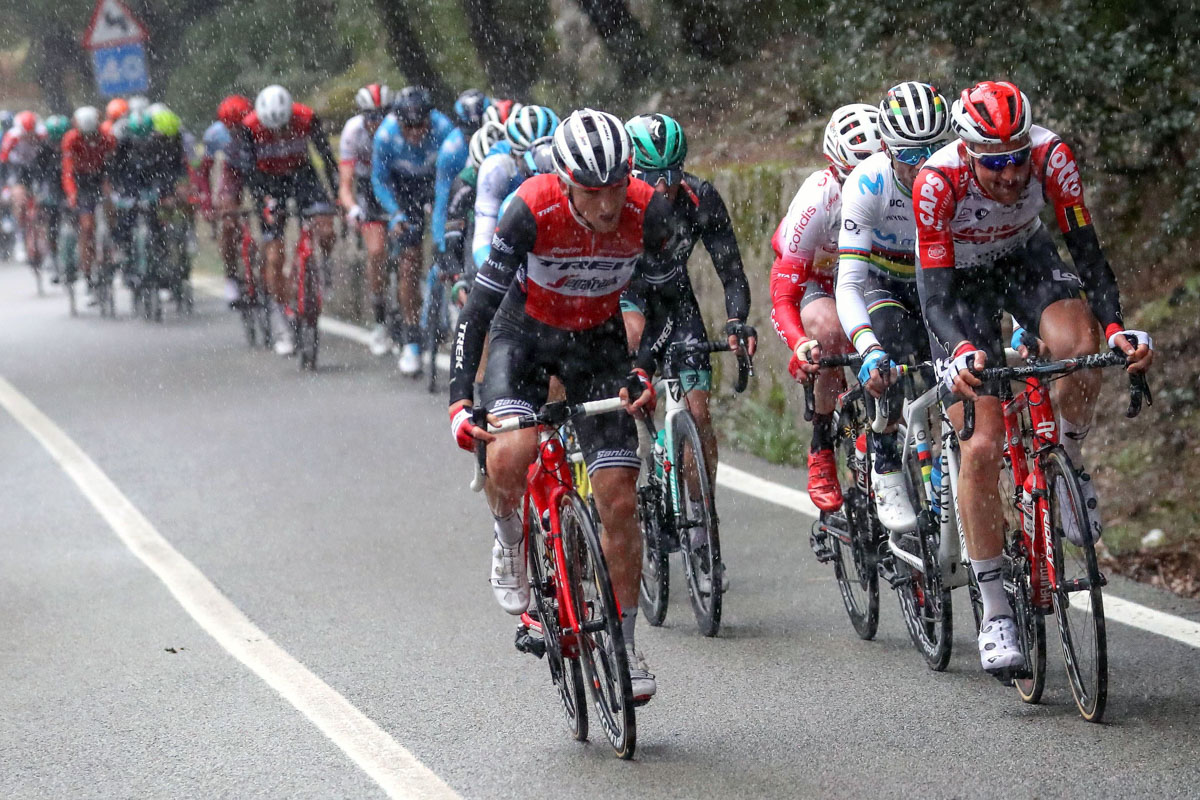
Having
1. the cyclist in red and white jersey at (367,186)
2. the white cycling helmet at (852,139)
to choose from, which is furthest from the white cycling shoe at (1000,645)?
the cyclist in red and white jersey at (367,186)

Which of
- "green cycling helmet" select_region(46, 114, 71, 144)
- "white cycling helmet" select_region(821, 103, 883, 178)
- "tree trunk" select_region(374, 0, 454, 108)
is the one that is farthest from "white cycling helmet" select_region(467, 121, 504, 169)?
A: "green cycling helmet" select_region(46, 114, 71, 144)

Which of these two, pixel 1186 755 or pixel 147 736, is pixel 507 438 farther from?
pixel 1186 755

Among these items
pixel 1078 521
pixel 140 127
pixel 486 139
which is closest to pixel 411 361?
pixel 486 139

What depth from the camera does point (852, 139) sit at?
672 cm

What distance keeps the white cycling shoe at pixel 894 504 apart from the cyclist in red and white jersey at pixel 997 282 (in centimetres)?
49

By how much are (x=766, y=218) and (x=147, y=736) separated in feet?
19.9

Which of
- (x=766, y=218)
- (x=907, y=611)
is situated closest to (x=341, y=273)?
(x=766, y=218)

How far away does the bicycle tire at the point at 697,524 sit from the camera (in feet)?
21.5

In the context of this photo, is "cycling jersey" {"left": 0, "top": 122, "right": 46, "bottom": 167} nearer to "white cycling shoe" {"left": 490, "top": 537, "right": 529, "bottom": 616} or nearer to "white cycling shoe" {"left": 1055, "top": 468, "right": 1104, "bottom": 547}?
"white cycling shoe" {"left": 490, "top": 537, "right": 529, "bottom": 616}

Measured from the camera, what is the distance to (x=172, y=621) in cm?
738

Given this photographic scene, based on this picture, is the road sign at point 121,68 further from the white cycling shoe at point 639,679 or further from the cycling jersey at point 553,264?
the white cycling shoe at point 639,679

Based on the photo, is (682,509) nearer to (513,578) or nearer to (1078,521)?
(513,578)

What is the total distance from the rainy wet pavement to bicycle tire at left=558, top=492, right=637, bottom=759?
146 millimetres

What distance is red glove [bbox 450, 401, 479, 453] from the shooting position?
516cm
